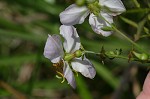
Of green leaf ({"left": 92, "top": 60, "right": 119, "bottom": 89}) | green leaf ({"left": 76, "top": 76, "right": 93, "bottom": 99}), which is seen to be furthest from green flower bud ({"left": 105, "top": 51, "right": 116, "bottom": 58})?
green leaf ({"left": 92, "top": 60, "right": 119, "bottom": 89})

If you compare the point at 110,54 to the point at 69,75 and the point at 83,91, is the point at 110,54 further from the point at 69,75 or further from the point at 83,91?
the point at 83,91

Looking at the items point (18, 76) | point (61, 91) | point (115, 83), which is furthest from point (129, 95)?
point (18, 76)

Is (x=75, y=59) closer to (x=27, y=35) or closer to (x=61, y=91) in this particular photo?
(x=27, y=35)

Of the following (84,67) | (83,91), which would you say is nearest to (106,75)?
(83,91)

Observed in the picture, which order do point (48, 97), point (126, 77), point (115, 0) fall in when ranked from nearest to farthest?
point (115, 0) < point (126, 77) < point (48, 97)

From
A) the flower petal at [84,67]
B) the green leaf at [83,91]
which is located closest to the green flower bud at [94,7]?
the flower petal at [84,67]

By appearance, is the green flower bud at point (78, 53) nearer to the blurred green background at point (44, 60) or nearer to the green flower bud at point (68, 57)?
the green flower bud at point (68, 57)

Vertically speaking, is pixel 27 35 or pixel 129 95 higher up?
pixel 27 35
